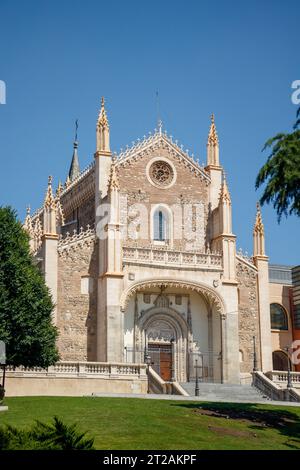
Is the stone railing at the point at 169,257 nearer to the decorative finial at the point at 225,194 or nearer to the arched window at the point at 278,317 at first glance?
the decorative finial at the point at 225,194

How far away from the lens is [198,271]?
5644 centimetres

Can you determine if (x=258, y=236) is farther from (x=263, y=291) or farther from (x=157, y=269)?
(x=157, y=269)

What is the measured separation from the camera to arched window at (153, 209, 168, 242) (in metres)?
59.0

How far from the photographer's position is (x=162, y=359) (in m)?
56.5

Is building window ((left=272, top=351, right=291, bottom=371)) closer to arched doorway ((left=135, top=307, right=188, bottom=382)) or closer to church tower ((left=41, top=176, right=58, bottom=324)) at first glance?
arched doorway ((left=135, top=307, right=188, bottom=382))

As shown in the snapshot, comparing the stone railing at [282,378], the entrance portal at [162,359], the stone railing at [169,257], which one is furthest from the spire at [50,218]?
the stone railing at [282,378]

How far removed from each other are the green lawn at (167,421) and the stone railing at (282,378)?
10.1 m

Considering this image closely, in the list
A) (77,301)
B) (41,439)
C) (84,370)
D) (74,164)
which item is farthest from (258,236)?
(41,439)

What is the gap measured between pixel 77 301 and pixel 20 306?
40.7 feet

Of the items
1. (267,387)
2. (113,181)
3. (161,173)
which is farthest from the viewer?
(161,173)

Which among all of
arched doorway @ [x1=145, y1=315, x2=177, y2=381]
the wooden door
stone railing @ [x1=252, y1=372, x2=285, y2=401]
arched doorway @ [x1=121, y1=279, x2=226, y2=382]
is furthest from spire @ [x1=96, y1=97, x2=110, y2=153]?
stone railing @ [x1=252, y1=372, x2=285, y2=401]

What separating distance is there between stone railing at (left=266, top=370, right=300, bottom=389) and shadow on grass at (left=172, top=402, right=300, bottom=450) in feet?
33.9

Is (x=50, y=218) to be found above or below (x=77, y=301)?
above
